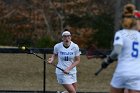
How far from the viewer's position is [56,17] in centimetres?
3944

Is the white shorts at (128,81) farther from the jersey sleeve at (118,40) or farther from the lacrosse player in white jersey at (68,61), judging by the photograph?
the lacrosse player in white jersey at (68,61)

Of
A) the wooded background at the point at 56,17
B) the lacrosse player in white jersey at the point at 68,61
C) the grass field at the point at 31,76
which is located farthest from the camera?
the wooded background at the point at 56,17

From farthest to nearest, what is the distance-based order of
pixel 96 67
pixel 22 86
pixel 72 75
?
pixel 96 67 < pixel 22 86 < pixel 72 75

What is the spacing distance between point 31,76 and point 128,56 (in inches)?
396

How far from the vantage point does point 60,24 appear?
129 feet

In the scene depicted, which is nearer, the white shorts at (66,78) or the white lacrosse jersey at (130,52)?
the white lacrosse jersey at (130,52)

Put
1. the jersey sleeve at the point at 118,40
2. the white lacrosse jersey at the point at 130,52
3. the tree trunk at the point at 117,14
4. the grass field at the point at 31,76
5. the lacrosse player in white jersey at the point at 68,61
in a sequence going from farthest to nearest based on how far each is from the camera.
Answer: the tree trunk at the point at 117,14, the grass field at the point at 31,76, the lacrosse player in white jersey at the point at 68,61, the white lacrosse jersey at the point at 130,52, the jersey sleeve at the point at 118,40

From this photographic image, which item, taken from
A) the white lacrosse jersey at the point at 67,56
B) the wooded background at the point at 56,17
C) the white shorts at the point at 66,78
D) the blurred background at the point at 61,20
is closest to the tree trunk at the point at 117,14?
the blurred background at the point at 61,20

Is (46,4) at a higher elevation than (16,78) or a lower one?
higher

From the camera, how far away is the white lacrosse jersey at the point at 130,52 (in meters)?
8.77

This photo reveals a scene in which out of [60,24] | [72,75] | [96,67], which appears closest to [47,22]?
[60,24]

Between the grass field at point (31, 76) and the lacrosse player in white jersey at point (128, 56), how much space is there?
8754 mm

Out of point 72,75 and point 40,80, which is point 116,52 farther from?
point 40,80

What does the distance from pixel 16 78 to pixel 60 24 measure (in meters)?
21.0
